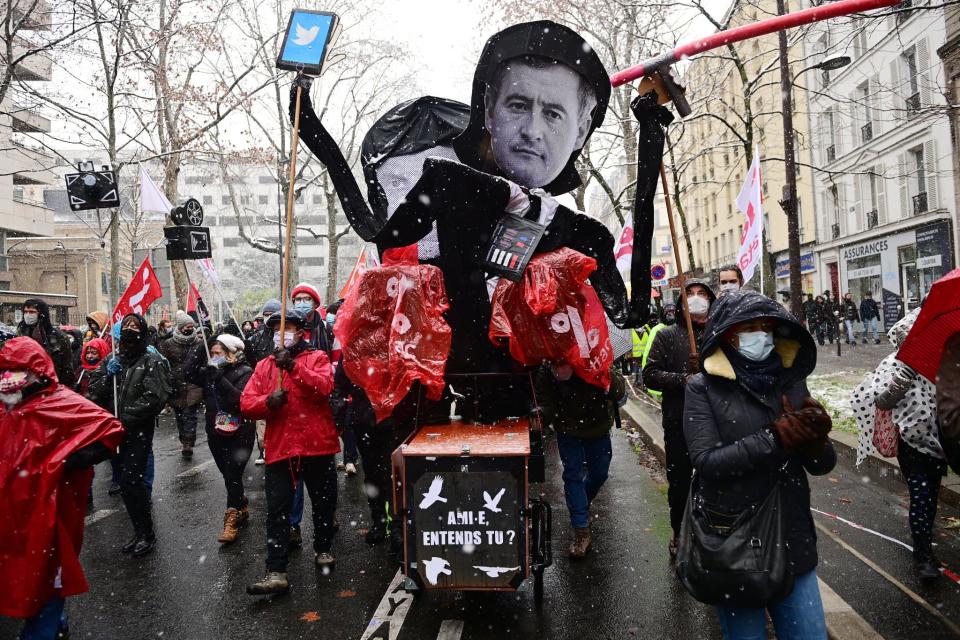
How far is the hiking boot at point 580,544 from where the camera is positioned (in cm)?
550

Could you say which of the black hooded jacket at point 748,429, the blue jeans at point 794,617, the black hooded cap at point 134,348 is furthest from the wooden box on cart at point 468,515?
the black hooded cap at point 134,348

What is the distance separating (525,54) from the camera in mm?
5297

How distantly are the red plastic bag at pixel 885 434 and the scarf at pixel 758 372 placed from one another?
2.55 metres

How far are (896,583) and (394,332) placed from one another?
3724mm

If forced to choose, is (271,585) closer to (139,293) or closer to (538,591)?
(538,591)

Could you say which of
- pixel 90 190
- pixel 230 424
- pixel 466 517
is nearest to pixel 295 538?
pixel 230 424

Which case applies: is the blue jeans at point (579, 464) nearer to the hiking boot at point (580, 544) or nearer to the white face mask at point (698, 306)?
the hiking boot at point (580, 544)

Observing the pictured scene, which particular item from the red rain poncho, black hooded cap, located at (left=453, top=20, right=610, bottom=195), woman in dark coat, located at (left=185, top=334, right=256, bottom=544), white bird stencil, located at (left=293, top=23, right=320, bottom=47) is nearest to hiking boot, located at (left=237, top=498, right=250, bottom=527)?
woman in dark coat, located at (left=185, top=334, right=256, bottom=544)

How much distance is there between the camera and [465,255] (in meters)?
5.19

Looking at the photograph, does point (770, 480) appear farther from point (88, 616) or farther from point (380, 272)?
point (88, 616)

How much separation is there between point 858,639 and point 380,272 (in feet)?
11.9

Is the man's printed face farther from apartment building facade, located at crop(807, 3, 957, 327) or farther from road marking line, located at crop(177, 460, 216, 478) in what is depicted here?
apartment building facade, located at crop(807, 3, 957, 327)

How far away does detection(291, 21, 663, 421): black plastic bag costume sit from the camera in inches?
193

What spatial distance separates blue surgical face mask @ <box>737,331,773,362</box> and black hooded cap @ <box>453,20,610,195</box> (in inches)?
122
